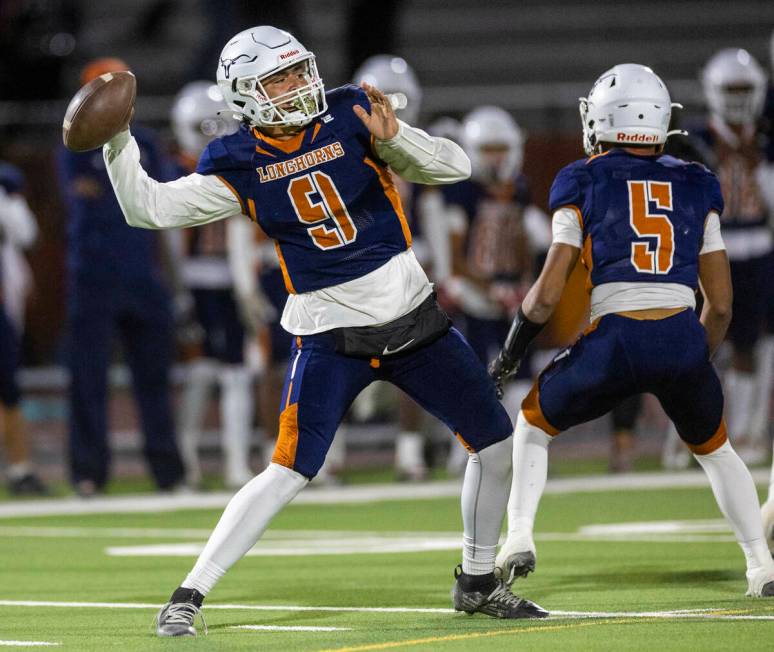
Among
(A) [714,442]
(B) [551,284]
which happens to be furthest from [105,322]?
(A) [714,442]

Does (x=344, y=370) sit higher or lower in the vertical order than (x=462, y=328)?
higher

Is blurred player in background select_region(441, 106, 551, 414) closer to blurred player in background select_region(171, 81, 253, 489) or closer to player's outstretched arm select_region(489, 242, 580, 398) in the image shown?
blurred player in background select_region(171, 81, 253, 489)

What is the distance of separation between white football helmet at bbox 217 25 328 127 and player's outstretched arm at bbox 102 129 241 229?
0.27 meters

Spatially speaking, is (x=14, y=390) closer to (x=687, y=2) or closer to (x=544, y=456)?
(x=544, y=456)

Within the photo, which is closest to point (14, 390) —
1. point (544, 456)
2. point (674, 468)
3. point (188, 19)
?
point (674, 468)

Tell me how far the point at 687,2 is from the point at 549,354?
21.0 feet

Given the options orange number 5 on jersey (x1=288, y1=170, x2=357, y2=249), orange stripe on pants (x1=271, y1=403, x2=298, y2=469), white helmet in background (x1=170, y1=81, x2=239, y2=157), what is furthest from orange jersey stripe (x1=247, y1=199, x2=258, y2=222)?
white helmet in background (x1=170, y1=81, x2=239, y2=157)

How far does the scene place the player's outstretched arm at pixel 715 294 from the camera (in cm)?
595

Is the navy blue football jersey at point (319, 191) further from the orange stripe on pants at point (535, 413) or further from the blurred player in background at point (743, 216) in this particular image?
the blurred player in background at point (743, 216)

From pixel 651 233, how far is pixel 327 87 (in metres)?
10.9

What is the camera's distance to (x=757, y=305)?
10.8 metres

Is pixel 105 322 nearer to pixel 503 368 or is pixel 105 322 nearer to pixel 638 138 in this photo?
pixel 503 368

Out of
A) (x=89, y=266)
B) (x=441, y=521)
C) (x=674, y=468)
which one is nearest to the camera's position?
(x=441, y=521)

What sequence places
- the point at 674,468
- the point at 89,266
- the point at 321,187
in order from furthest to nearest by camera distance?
the point at 674,468 < the point at 89,266 < the point at 321,187
